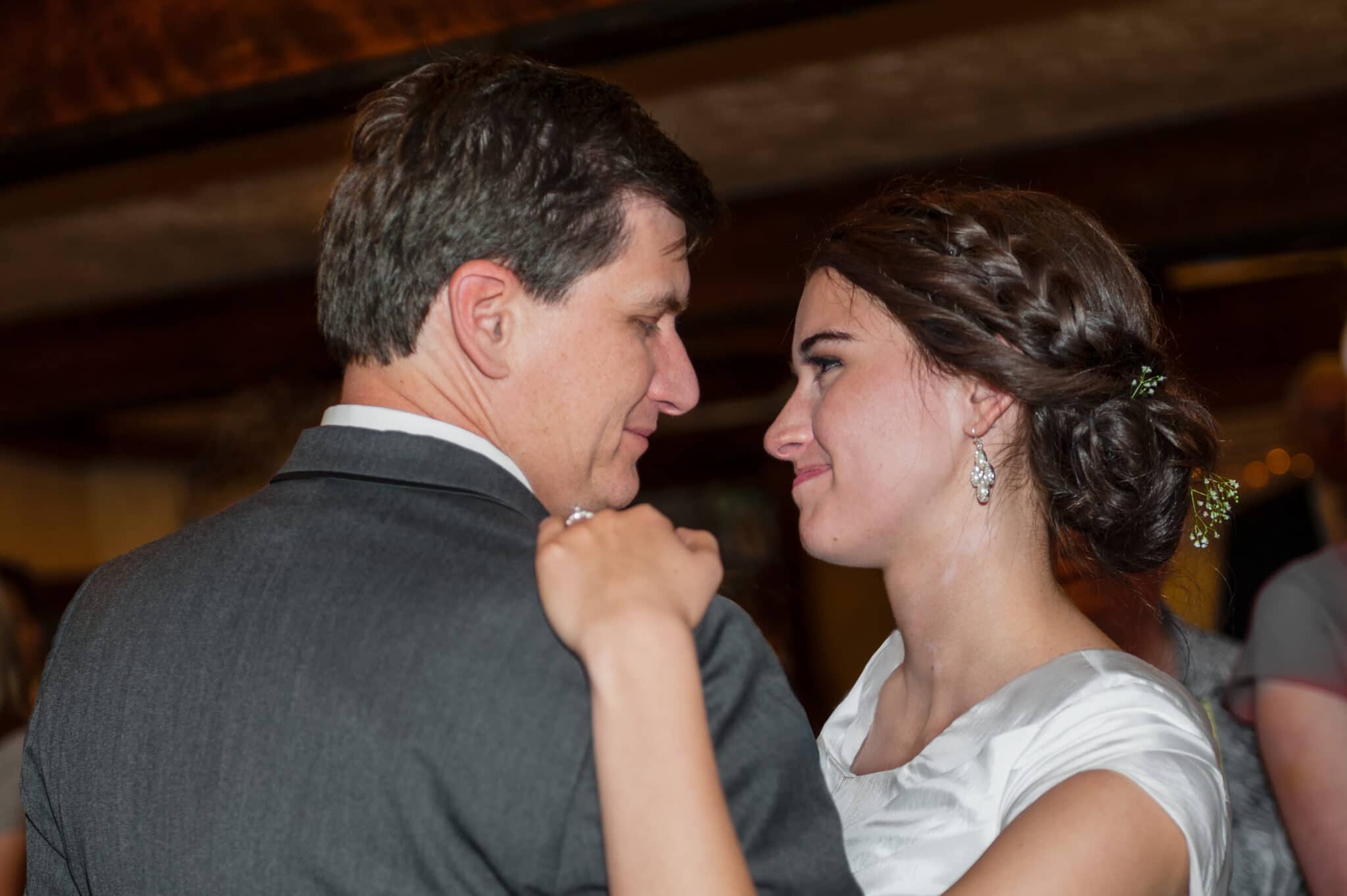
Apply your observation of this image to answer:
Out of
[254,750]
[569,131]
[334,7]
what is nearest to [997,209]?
[569,131]

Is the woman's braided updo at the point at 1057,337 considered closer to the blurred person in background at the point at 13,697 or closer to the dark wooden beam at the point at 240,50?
the dark wooden beam at the point at 240,50

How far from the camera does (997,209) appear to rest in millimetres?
1639

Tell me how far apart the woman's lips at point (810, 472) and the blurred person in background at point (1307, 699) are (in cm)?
80

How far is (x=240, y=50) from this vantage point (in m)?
3.26

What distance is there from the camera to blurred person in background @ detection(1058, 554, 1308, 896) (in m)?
2.02

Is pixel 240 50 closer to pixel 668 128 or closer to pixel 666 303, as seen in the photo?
pixel 668 128

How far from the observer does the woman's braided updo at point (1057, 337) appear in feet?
5.10

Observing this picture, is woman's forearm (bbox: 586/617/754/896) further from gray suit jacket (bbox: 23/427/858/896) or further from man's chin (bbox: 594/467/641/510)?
man's chin (bbox: 594/467/641/510)

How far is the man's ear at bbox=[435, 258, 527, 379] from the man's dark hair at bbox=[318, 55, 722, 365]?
0.01 meters

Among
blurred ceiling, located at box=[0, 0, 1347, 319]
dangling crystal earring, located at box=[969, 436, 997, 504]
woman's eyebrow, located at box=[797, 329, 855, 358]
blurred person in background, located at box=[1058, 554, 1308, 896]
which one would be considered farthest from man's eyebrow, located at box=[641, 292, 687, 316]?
blurred ceiling, located at box=[0, 0, 1347, 319]

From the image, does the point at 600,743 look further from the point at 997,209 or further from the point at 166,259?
the point at 166,259

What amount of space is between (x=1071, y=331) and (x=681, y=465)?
8.04m

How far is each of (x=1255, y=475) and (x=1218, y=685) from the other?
6.75 metres

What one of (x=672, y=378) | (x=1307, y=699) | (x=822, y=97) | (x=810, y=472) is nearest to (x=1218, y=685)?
(x=1307, y=699)
